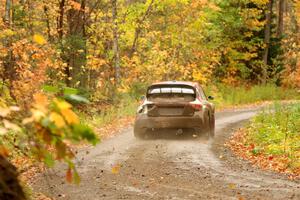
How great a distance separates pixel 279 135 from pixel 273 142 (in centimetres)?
50

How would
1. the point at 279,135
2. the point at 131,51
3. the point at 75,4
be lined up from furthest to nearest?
the point at 131,51 < the point at 75,4 < the point at 279,135

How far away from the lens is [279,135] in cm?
1471

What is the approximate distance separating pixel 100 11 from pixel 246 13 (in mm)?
Result: 12755

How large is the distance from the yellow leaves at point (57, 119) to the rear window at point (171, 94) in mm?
12367

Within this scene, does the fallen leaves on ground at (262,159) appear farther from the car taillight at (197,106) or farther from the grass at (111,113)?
the grass at (111,113)

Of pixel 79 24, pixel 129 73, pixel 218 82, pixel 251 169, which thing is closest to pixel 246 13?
pixel 218 82

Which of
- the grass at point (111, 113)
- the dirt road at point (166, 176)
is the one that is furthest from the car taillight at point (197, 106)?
the grass at point (111, 113)

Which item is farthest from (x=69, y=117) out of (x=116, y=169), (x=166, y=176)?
(x=116, y=169)

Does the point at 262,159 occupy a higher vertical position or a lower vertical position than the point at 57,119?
lower

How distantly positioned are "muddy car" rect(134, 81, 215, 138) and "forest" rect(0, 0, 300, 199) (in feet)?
6.14

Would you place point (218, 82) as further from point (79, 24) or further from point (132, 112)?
point (79, 24)

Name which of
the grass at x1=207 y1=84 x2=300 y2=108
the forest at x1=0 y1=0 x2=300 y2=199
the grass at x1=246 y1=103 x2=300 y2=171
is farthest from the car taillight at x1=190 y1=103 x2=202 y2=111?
the grass at x1=207 y1=84 x2=300 y2=108

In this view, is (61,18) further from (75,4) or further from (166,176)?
(166,176)

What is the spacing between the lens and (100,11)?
81.6 ft
